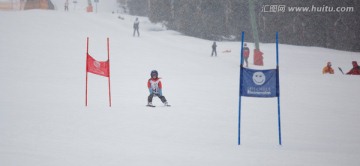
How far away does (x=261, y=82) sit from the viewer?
6.74 meters

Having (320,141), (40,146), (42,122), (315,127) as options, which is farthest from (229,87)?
(40,146)

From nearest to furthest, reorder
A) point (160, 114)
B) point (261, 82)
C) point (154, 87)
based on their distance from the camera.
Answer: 1. point (261, 82)
2. point (160, 114)
3. point (154, 87)

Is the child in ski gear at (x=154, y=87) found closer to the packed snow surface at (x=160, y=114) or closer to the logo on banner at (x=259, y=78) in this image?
the packed snow surface at (x=160, y=114)

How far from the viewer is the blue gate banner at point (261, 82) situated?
6.72 metres

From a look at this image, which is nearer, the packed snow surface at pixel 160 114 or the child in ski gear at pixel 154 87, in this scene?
the packed snow surface at pixel 160 114

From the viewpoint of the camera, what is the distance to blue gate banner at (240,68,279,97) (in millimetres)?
6719

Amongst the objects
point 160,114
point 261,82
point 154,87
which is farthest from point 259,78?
point 154,87

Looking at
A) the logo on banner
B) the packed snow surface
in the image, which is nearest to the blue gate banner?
the logo on banner

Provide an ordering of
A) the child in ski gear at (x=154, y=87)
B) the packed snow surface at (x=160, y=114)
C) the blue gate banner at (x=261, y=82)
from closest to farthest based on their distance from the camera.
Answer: the packed snow surface at (x=160, y=114) → the blue gate banner at (x=261, y=82) → the child in ski gear at (x=154, y=87)

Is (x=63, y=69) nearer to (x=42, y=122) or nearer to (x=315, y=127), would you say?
(x=42, y=122)

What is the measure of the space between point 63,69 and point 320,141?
15413mm

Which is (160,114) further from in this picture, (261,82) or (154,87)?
(261,82)

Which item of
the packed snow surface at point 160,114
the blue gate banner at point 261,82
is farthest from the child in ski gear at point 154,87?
the blue gate banner at point 261,82

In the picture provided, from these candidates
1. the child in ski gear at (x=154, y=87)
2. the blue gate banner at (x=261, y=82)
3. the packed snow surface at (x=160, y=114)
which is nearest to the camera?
the packed snow surface at (x=160, y=114)
